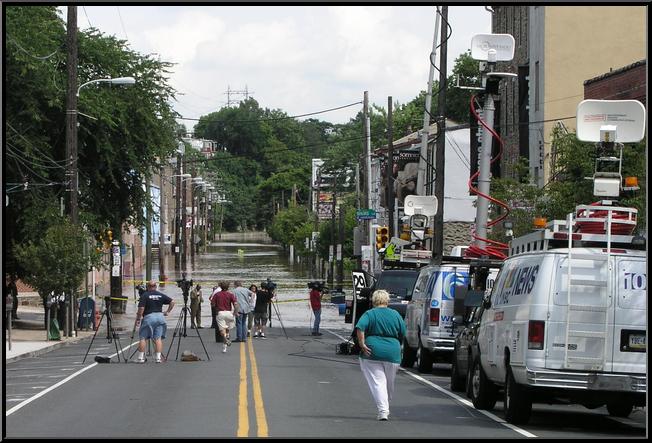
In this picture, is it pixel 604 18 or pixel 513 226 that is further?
pixel 604 18

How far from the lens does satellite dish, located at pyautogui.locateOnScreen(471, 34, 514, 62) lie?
30.9 meters

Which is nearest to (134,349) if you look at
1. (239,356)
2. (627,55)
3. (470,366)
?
(239,356)

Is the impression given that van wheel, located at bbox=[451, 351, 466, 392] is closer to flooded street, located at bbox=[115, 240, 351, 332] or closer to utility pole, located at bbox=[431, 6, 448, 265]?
utility pole, located at bbox=[431, 6, 448, 265]

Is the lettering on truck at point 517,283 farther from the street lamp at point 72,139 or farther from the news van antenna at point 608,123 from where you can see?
the street lamp at point 72,139

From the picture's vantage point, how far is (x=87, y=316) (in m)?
43.6

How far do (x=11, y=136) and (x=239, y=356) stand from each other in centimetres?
1557

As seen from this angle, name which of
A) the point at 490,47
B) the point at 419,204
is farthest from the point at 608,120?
the point at 419,204

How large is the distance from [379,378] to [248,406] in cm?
251

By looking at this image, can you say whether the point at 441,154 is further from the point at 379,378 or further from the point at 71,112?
the point at 379,378

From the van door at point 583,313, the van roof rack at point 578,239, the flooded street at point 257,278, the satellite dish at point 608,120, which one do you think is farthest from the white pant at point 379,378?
the flooded street at point 257,278

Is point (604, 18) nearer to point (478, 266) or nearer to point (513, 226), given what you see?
point (513, 226)

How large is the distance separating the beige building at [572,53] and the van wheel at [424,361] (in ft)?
73.5

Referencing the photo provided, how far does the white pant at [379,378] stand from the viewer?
52.7 ft

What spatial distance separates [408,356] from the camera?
27.3m
